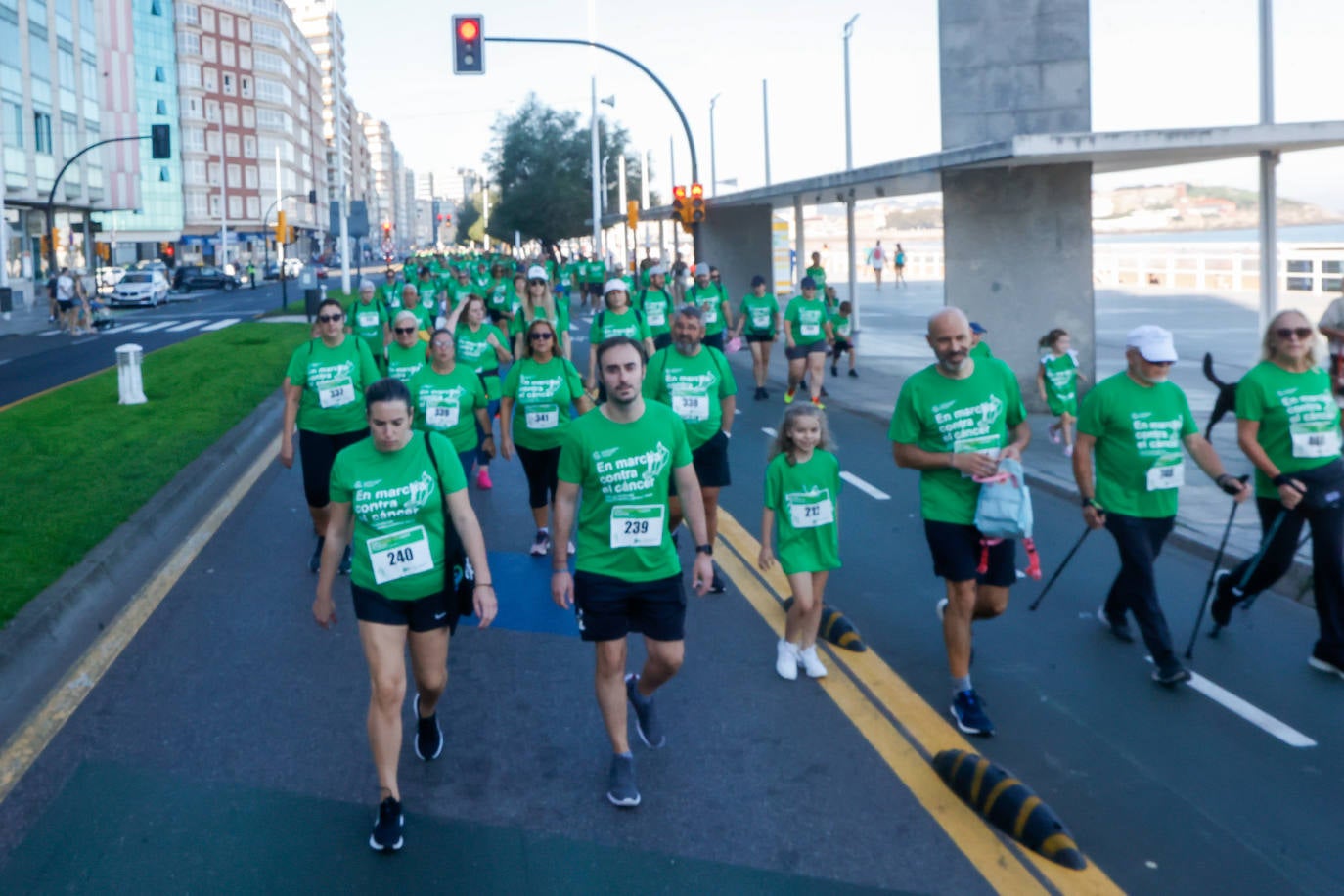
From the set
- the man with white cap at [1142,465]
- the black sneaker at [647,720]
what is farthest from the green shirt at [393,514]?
→ the man with white cap at [1142,465]

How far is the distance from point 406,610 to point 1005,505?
2.44 m

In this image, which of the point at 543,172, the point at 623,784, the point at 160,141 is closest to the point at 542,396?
the point at 623,784

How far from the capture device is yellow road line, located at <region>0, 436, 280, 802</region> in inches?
230

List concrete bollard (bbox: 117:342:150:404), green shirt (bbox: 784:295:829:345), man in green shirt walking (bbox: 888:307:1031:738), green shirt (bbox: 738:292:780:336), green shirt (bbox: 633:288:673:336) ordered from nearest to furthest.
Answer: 1. man in green shirt walking (bbox: 888:307:1031:738)
2. green shirt (bbox: 784:295:829:345)
3. green shirt (bbox: 633:288:673:336)
4. green shirt (bbox: 738:292:780:336)
5. concrete bollard (bbox: 117:342:150:404)

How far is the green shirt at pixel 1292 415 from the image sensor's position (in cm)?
678

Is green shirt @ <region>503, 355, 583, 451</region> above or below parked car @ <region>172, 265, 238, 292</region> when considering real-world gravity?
below

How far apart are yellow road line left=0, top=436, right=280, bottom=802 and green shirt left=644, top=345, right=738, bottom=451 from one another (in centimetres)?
328

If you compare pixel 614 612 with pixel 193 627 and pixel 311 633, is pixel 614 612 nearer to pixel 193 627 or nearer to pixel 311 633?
pixel 311 633

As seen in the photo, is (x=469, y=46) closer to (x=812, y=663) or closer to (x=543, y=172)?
(x=812, y=663)

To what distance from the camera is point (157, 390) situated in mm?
21359

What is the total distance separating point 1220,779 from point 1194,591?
3.34m

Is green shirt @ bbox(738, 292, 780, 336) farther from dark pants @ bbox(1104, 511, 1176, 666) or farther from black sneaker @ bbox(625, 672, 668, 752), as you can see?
black sneaker @ bbox(625, 672, 668, 752)

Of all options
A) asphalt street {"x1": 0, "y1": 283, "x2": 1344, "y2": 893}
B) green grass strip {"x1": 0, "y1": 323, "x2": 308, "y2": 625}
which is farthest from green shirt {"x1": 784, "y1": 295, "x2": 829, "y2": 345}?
asphalt street {"x1": 0, "y1": 283, "x2": 1344, "y2": 893}

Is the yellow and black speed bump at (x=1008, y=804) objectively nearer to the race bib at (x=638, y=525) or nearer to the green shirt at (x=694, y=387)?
the race bib at (x=638, y=525)
